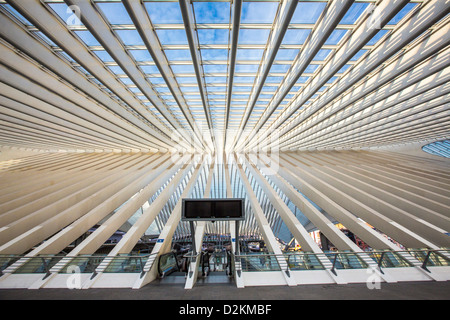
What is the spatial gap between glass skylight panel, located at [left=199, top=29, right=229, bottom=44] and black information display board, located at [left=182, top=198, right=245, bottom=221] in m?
5.15

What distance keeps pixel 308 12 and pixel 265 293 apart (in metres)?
7.34

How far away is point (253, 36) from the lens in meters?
5.92

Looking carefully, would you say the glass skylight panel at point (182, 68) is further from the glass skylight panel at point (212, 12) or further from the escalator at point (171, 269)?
the escalator at point (171, 269)

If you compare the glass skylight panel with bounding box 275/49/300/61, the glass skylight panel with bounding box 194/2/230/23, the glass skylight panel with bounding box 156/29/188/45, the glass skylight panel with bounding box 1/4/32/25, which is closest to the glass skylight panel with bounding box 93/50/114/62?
the glass skylight panel with bounding box 1/4/32/25

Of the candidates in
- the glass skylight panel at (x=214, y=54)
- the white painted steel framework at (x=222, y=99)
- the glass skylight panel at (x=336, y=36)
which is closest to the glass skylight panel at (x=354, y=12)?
the white painted steel framework at (x=222, y=99)

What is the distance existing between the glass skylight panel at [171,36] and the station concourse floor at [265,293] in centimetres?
723

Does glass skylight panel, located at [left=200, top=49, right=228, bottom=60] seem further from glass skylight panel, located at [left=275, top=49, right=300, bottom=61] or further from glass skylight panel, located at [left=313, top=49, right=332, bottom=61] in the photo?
glass skylight panel, located at [left=313, top=49, right=332, bottom=61]

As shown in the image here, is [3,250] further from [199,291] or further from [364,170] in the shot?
[364,170]

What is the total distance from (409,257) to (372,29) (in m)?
6.74

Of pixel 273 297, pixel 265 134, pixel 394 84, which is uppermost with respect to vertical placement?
pixel 394 84

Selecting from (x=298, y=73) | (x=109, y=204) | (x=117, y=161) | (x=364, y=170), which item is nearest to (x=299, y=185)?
(x=364, y=170)

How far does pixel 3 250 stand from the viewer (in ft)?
20.2

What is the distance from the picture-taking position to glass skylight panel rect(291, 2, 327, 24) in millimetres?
4742

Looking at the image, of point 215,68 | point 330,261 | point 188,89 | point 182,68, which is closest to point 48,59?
point 182,68
